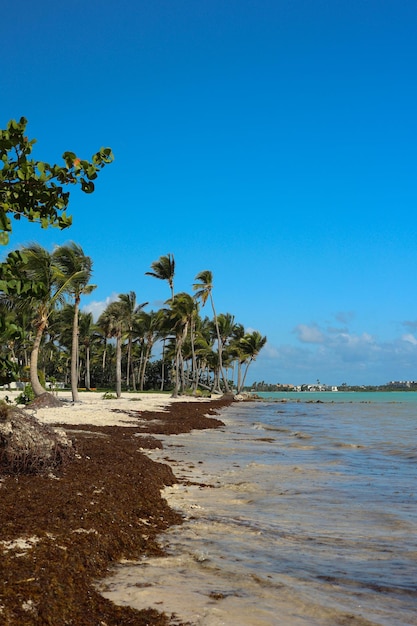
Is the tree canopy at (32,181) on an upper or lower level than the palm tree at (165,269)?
lower

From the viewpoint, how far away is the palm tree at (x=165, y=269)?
5597 centimetres

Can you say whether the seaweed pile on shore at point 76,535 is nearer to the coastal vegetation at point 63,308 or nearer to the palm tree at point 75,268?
the coastal vegetation at point 63,308

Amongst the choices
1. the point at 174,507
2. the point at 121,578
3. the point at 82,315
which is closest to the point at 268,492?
the point at 174,507

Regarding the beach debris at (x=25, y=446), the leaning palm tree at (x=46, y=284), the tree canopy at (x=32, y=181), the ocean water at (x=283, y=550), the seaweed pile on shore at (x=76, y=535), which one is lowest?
the ocean water at (x=283, y=550)

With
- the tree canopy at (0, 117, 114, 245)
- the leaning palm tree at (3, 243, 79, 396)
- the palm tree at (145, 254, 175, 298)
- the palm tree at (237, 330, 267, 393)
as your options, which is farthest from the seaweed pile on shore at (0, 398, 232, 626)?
the palm tree at (237, 330, 267, 393)

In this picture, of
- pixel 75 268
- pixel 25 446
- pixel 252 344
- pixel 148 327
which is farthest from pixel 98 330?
pixel 25 446

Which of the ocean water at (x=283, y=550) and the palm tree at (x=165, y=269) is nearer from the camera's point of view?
the ocean water at (x=283, y=550)

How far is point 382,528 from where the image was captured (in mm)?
7270

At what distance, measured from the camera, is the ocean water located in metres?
4.41

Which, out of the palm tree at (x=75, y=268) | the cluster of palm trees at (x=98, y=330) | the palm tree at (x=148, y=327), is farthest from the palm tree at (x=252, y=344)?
the palm tree at (x=75, y=268)

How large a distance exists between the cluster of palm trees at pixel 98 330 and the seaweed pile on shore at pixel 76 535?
170 centimetres

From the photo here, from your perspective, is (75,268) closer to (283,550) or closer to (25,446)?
(25,446)

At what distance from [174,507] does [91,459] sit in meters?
2.55

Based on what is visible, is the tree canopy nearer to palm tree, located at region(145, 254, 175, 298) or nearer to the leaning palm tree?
the leaning palm tree
